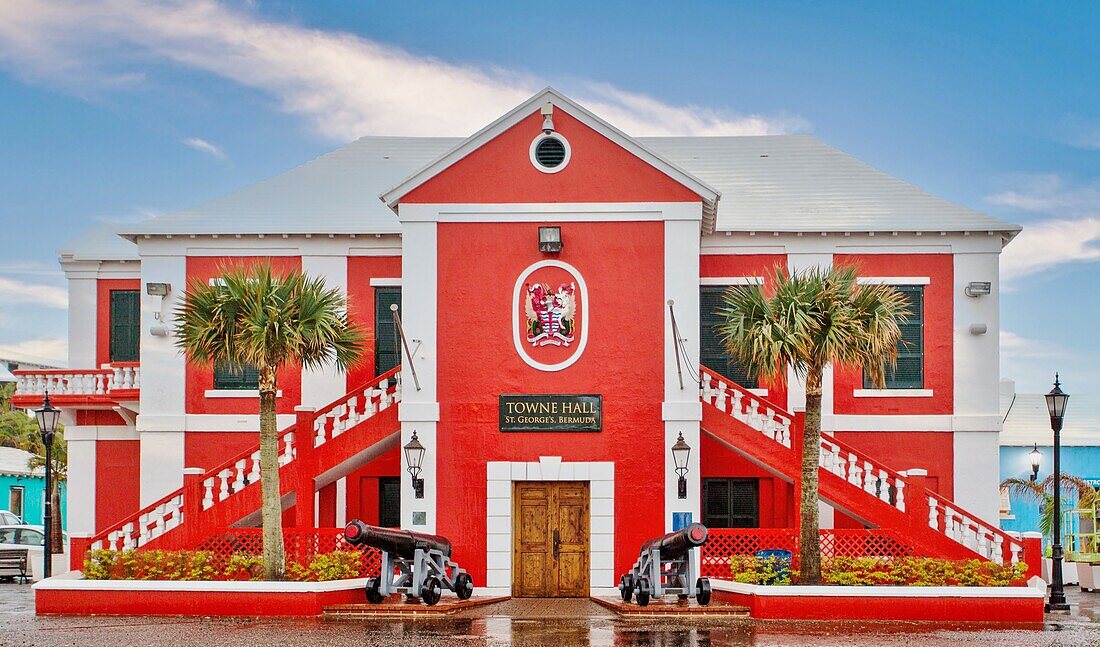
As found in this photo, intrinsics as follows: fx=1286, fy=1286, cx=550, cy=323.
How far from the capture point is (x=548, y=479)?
23.1m

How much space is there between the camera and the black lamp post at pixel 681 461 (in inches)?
880

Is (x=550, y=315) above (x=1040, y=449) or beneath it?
above

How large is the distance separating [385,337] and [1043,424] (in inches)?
963

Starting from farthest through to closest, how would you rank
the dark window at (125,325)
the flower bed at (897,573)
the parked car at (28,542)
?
1. the parked car at (28,542)
2. the dark window at (125,325)
3. the flower bed at (897,573)

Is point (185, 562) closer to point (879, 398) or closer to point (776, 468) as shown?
point (776, 468)

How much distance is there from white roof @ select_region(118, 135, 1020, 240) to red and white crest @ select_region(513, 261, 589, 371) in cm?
426

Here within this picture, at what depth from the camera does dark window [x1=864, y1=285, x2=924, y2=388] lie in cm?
2652

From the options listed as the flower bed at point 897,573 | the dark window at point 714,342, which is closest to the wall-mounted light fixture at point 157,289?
the dark window at point 714,342

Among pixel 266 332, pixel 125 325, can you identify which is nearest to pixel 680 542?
pixel 266 332

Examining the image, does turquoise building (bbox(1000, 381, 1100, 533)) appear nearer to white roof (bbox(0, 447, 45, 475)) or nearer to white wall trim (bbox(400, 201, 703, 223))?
white wall trim (bbox(400, 201, 703, 223))

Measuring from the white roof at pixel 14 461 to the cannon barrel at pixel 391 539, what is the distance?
33.6 metres

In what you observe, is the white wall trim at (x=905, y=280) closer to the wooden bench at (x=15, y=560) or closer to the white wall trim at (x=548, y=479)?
the white wall trim at (x=548, y=479)

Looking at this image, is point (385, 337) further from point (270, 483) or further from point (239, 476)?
point (270, 483)

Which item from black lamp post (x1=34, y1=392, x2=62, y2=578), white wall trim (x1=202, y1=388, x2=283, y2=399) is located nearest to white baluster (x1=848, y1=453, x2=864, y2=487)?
white wall trim (x1=202, y1=388, x2=283, y2=399)
